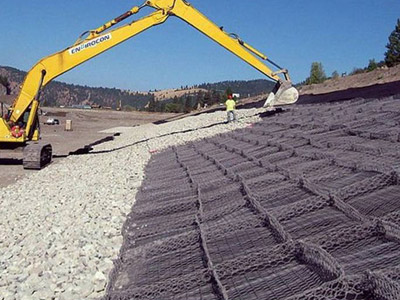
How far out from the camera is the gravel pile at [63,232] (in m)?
4.68

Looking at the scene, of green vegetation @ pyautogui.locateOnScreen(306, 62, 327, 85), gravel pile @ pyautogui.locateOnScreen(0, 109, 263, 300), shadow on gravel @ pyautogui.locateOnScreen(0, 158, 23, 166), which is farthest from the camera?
green vegetation @ pyautogui.locateOnScreen(306, 62, 327, 85)

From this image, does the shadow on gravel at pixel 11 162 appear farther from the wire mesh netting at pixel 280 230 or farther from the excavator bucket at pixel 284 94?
the wire mesh netting at pixel 280 230

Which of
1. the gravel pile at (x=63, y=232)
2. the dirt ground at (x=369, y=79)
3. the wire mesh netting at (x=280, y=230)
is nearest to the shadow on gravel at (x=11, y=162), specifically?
the gravel pile at (x=63, y=232)

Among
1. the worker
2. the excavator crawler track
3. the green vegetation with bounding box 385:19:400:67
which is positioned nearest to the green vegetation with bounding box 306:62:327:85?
the green vegetation with bounding box 385:19:400:67

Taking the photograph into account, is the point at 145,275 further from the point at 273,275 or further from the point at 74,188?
the point at 74,188

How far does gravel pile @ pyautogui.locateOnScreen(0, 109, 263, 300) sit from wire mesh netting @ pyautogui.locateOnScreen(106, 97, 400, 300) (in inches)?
12.4

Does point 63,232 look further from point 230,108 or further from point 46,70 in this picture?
point 230,108

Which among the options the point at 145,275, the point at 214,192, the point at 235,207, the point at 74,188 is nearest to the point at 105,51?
the point at 74,188

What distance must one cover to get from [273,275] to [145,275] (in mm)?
1394

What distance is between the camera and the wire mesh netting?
3479 millimetres

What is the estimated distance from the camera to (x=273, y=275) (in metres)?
3.71

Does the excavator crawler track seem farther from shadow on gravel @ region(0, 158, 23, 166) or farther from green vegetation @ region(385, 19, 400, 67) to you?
green vegetation @ region(385, 19, 400, 67)

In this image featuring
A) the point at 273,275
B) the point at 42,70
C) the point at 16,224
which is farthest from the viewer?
the point at 42,70

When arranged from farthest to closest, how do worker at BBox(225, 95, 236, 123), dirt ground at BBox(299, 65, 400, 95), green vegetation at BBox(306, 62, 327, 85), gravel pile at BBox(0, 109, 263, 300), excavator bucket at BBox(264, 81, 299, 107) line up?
green vegetation at BBox(306, 62, 327, 85) < dirt ground at BBox(299, 65, 400, 95) < worker at BBox(225, 95, 236, 123) < excavator bucket at BBox(264, 81, 299, 107) < gravel pile at BBox(0, 109, 263, 300)
